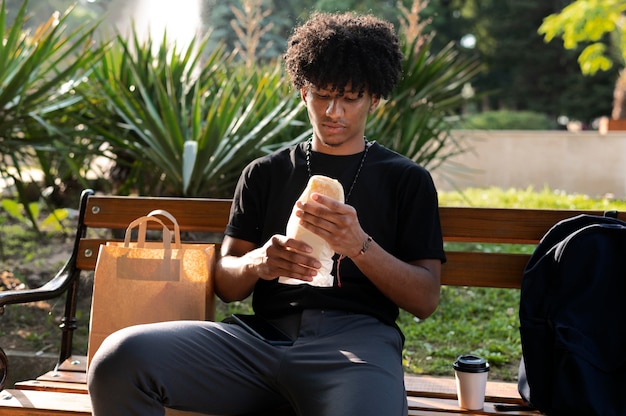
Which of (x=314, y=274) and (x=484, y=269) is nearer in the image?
(x=314, y=274)

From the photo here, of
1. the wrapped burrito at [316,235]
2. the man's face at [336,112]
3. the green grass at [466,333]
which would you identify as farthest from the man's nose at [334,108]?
the green grass at [466,333]

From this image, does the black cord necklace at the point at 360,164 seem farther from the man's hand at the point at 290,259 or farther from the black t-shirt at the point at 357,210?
the man's hand at the point at 290,259

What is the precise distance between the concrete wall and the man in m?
12.8

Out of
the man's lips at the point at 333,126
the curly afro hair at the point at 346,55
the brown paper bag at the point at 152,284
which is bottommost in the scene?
the brown paper bag at the point at 152,284

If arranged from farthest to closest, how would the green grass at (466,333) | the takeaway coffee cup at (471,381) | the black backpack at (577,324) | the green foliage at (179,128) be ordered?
the green foliage at (179,128)
the green grass at (466,333)
the takeaway coffee cup at (471,381)
the black backpack at (577,324)

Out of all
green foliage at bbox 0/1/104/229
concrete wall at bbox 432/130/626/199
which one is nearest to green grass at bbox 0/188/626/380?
green foliage at bbox 0/1/104/229

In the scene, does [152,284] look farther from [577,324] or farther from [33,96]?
[33,96]

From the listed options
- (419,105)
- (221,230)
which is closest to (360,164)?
(221,230)

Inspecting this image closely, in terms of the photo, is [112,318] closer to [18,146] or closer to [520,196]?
[18,146]

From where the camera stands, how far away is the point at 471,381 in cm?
296

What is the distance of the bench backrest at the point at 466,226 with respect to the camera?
3.33m

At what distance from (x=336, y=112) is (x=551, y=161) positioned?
46.9ft

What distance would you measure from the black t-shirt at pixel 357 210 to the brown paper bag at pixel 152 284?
218 millimetres

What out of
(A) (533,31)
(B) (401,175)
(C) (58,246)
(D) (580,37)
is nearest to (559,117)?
(A) (533,31)
